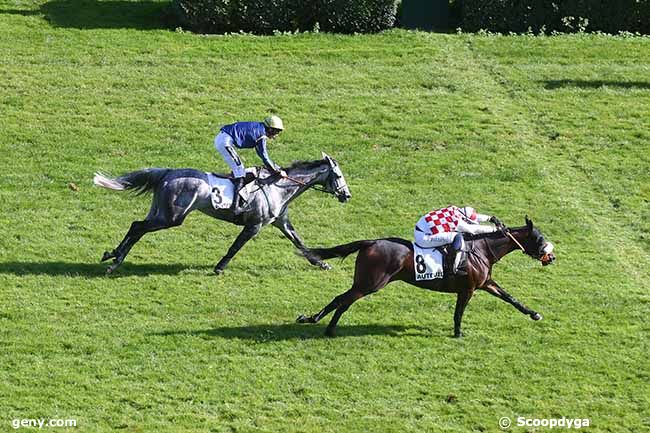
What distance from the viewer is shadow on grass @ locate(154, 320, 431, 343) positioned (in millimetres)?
18766

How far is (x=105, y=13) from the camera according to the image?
33906mm

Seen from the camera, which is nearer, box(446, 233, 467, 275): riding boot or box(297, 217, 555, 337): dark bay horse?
box(297, 217, 555, 337): dark bay horse

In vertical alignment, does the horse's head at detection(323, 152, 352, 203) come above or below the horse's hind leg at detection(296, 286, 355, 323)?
above

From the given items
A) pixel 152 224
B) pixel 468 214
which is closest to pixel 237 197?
pixel 152 224

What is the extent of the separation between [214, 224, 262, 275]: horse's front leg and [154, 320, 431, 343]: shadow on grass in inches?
84.6

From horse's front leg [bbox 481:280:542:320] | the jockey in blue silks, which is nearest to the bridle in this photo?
horse's front leg [bbox 481:280:542:320]

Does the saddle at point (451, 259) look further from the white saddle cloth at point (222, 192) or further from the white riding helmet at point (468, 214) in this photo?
the white saddle cloth at point (222, 192)

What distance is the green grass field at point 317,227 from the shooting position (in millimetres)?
17281

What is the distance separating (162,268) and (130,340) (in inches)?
114

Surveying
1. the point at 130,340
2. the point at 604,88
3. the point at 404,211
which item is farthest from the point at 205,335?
the point at 604,88

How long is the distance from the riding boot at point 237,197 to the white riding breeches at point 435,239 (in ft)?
11.5

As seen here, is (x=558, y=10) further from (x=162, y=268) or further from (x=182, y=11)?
(x=162, y=268)

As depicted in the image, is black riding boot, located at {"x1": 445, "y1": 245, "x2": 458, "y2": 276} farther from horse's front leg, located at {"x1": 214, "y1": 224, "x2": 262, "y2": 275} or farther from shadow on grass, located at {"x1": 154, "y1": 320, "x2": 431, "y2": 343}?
horse's front leg, located at {"x1": 214, "y1": 224, "x2": 262, "y2": 275}

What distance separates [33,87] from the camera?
29.3 meters
